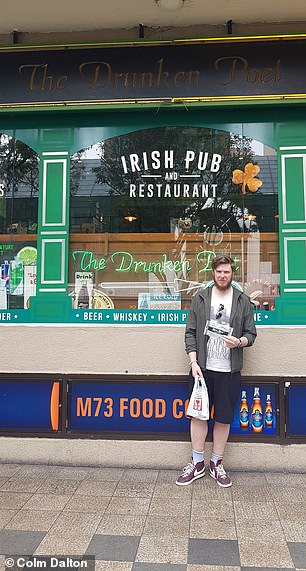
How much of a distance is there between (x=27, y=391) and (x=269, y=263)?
2.65 meters

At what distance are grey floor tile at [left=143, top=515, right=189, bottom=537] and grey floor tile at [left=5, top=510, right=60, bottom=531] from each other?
67cm

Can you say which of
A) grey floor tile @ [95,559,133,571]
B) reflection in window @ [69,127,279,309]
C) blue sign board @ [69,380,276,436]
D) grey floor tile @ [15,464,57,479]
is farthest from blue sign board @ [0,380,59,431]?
grey floor tile @ [95,559,133,571]

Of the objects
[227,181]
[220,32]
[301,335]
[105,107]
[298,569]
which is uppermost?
[220,32]

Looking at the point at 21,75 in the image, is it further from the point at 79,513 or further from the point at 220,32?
the point at 79,513

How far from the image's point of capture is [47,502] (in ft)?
12.0

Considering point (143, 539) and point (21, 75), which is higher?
point (21, 75)

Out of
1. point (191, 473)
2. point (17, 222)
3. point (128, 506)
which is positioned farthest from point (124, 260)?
point (128, 506)

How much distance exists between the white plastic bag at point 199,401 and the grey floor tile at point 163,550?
3.33 ft

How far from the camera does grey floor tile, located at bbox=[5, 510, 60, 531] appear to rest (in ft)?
10.6

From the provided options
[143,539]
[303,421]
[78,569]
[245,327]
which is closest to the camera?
[78,569]

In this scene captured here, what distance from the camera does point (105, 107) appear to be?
184 inches

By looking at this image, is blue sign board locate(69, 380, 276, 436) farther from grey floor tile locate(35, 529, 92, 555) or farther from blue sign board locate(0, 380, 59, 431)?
grey floor tile locate(35, 529, 92, 555)

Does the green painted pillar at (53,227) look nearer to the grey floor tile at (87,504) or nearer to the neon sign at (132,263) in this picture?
the neon sign at (132,263)

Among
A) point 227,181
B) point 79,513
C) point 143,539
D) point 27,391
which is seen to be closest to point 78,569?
point 143,539
